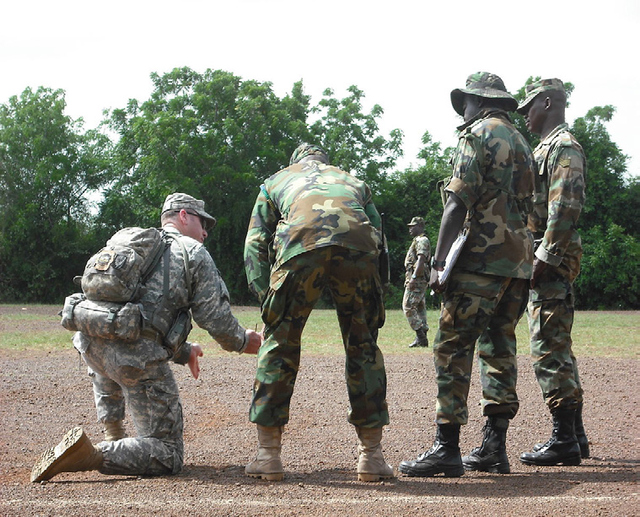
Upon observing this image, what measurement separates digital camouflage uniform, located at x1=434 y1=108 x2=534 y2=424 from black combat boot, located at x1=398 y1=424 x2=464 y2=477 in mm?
84

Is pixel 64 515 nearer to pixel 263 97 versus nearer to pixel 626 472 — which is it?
pixel 626 472

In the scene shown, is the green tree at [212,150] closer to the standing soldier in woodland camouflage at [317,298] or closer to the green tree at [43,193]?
the green tree at [43,193]

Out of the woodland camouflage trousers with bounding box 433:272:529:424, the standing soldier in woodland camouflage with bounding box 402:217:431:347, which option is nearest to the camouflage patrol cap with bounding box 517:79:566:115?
the woodland camouflage trousers with bounding box 433:272:529:424

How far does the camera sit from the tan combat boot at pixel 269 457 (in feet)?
16.4

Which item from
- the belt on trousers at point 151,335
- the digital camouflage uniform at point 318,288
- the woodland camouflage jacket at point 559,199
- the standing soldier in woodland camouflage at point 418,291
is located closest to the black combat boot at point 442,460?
the digital camouflage uniform at point 318,288

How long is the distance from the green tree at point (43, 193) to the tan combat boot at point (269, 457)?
34332 mm

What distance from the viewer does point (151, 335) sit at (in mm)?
5184

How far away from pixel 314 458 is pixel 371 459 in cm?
92

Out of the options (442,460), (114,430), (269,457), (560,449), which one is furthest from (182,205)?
(560,449)

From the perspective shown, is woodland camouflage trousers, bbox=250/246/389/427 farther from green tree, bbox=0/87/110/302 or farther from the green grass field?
green tree, bbox=0/87/110/302

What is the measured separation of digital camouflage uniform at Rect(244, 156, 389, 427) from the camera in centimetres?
489

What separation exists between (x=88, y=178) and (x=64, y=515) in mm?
39337

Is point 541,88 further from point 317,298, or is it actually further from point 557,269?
point 317,298

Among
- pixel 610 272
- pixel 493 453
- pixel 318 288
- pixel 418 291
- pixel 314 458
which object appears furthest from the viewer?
pixel 610 272
